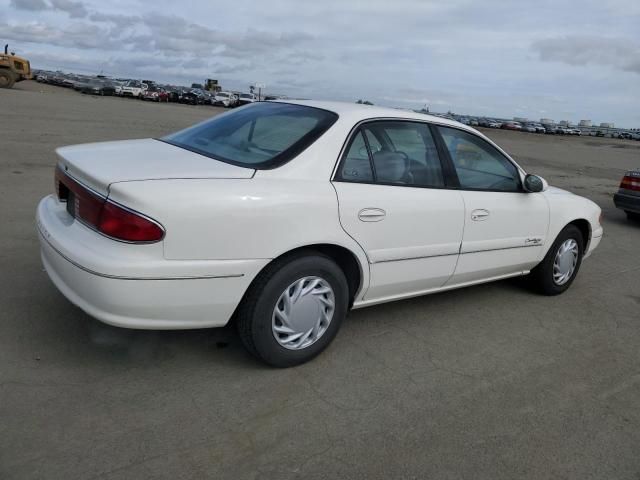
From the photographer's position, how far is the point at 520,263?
4.60 meters

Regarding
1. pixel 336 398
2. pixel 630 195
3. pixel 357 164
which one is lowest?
pixel 336 398

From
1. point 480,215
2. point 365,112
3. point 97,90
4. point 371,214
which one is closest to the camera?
point 371,214

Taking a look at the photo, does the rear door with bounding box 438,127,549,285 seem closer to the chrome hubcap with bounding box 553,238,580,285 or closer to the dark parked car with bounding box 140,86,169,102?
the chrome hubcap with bounding box 553,238,580,285

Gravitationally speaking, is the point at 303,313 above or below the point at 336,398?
above

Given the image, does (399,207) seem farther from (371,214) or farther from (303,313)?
(303,313)

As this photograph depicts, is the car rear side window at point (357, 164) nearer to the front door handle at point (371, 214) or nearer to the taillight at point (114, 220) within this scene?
the front door handle at point (371, 214)

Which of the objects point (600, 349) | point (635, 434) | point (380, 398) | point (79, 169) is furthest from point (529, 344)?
point (79, 169)

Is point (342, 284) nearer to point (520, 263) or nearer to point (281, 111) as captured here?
point (281, 111)

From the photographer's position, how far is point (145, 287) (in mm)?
2701

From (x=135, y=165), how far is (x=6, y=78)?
3947 centimetres

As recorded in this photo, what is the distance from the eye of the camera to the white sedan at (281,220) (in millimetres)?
2738

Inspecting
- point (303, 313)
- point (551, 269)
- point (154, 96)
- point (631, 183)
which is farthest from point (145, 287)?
point (154, 96)

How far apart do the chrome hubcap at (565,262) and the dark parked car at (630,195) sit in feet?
16.0

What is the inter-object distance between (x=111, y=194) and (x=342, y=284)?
1399mm
